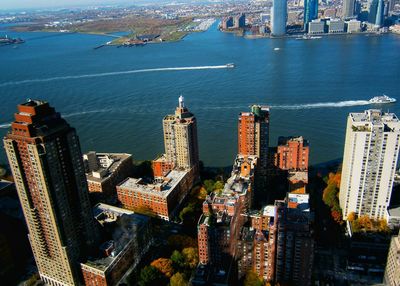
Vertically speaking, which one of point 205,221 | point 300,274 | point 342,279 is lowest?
point 342,279

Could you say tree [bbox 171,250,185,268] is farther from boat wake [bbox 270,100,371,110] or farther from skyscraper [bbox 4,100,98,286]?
boat wake [bbox 270,100,371,110]

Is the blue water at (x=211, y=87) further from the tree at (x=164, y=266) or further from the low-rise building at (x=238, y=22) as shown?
the low-rise building at (x=238, y=22)

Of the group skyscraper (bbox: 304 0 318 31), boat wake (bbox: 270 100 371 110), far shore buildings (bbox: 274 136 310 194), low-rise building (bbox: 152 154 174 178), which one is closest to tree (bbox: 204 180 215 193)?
low-rise building (bbox: 152 154 174 178)

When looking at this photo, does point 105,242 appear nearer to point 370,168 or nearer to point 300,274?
point 300,274

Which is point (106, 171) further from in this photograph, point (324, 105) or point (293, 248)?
point (324, 105)

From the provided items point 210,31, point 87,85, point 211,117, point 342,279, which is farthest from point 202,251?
point 210,31

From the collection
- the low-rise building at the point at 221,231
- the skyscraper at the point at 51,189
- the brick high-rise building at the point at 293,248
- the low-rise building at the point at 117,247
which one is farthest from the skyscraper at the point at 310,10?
the skyscraper at the point at 51,189

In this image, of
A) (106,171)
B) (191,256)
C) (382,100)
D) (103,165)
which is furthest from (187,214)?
(382,100)
